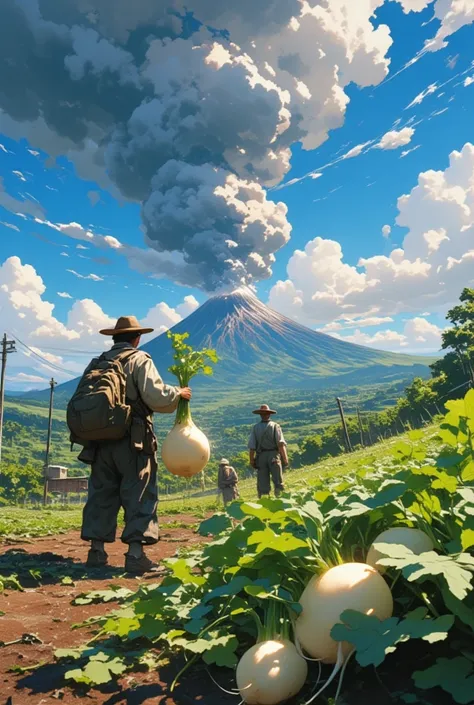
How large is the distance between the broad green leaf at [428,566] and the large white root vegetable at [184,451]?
4.36 m

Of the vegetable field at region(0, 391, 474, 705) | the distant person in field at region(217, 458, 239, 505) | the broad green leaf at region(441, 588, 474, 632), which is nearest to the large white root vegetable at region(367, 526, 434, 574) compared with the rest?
the vegetable field at region(0, 391, 474, 705)

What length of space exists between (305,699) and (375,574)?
0.67m

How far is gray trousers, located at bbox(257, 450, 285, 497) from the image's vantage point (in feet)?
37.9

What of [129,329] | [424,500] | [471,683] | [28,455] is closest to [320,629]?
[471,683]

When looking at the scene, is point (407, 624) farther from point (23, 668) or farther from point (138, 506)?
point (138, 506)

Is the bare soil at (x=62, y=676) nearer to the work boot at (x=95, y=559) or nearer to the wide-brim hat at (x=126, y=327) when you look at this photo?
the work boot at (x=95, y=559)

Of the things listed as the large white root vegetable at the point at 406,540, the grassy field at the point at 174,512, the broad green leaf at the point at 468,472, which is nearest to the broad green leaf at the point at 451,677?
the large white root vegetable at the point at 406,540

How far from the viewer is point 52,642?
3391mm

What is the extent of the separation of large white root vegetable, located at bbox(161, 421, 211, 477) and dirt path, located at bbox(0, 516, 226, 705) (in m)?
1.36

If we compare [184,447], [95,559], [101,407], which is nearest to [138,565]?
[95,559]

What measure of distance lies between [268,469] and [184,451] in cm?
572

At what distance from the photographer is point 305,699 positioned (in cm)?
235

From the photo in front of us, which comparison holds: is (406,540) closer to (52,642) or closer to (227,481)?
(52,642)

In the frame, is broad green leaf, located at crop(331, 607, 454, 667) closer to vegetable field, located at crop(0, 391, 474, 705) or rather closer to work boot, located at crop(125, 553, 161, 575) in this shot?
vegetable field, located at crop(0, 391, 474, 705)
